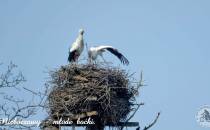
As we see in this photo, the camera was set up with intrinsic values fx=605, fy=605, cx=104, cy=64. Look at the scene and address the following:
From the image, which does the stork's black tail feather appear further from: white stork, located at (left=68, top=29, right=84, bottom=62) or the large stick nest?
the large stick nest

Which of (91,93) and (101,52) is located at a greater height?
(101,52)

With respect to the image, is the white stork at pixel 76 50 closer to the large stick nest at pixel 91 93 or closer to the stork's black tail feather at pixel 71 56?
the stork's black tail feather at pixel 71 56

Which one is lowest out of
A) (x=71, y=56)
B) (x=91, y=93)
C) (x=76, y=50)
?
(x=91, y=93)

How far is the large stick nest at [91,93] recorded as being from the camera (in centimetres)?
1206

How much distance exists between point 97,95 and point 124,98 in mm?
831

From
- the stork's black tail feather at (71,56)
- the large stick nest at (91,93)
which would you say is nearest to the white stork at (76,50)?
the stork's black tail feather at (71,56)

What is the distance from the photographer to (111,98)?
40.3 feet

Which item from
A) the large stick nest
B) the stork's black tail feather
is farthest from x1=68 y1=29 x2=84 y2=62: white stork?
the large stick nest

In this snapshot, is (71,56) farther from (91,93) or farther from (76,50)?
(91,93)

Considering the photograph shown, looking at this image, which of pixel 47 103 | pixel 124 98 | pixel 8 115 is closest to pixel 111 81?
pixel 124 98

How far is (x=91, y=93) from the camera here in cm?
1229

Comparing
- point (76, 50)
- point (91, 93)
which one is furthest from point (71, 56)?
point (91, 93)

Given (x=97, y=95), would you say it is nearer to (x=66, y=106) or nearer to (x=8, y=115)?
(x=66, y=106)

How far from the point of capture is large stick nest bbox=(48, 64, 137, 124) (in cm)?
1206
